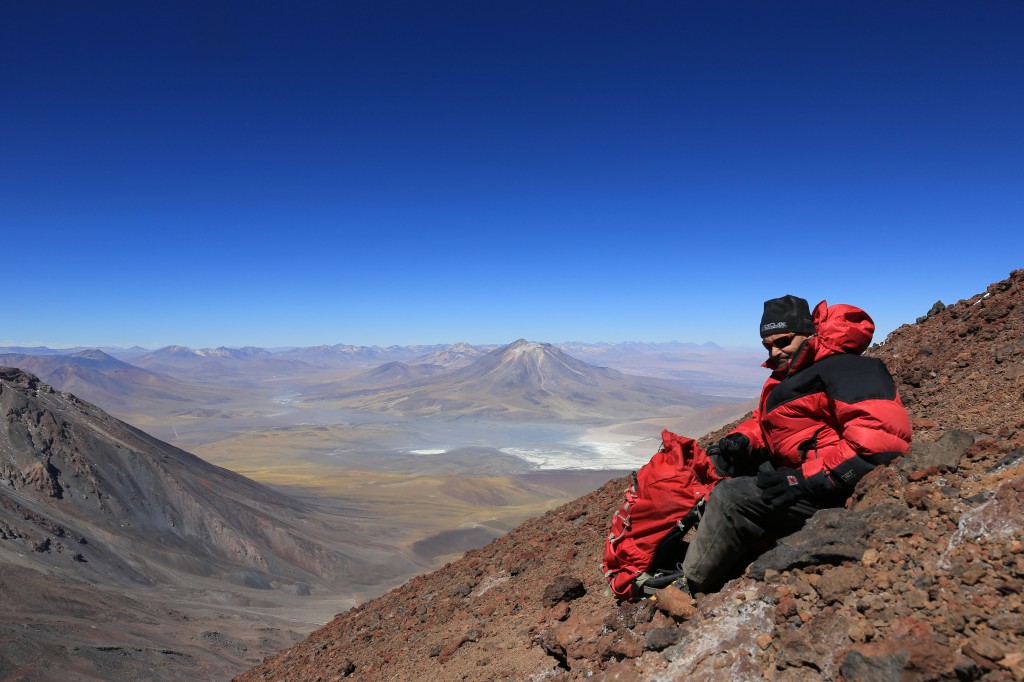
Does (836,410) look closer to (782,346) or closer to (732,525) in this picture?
(782,346)

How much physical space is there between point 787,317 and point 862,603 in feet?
5.57

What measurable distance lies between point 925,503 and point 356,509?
7475cm

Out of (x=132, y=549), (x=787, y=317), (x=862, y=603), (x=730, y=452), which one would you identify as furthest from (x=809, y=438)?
(x=132, y=549)

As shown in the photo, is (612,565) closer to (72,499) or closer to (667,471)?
(667,471)

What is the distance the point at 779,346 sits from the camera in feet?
12.0

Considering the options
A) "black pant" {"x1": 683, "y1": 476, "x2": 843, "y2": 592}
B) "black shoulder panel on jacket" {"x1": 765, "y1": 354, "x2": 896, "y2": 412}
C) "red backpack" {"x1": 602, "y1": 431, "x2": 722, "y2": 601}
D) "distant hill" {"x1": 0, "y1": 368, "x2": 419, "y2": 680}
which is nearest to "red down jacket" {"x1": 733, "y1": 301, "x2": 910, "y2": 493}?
"black shoulder panel on jacket" {"x1": 765, "y1": 354, "x2": 896, "y2": 412}

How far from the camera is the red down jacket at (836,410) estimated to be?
122 inches

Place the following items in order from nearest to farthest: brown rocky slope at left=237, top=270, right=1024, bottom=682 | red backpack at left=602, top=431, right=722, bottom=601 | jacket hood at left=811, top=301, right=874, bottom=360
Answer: brown rocky slope at left=237, top=270, right=1024, bottom=682
jacket hood at left=811, top=301, right=874, bottom=360
red backpack at left=602, top=431, right=722, bottom=601

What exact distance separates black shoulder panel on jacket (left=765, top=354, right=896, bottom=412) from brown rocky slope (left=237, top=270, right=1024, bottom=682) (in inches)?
20.8

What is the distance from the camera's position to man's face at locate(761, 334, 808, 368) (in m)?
3.56

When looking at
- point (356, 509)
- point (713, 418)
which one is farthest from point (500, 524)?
point (713, 418)

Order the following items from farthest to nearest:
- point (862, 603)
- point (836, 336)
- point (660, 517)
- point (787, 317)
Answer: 1. point (660, 517)
2. point (787, 317)
3. point (836, 336)
4. point (862, 603)

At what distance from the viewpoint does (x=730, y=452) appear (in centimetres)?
377

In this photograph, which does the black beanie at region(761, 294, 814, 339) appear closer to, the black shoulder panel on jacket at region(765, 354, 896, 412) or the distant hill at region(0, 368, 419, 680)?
the black shoulder panel on jacket at region(765, 354, 896, 412)
